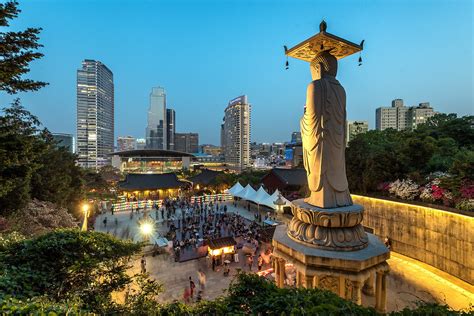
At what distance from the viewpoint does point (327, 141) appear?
7.62 m

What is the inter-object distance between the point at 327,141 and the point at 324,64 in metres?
2.82

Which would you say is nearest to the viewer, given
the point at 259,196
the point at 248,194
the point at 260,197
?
the point at 260,197

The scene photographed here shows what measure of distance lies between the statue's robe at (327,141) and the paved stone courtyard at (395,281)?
4.06 metres

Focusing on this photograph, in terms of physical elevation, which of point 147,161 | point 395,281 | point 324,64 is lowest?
point 395,281

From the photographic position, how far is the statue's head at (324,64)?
795 cm

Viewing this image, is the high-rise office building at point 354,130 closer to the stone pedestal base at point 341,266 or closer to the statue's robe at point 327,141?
the statue's robe at point 327,141

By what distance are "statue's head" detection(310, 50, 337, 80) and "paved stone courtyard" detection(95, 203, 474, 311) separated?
8.08m

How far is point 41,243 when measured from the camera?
15.3 feet

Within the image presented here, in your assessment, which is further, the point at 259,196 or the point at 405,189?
the point at 259,196

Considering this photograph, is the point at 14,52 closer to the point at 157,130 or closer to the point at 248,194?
the point at 248,194

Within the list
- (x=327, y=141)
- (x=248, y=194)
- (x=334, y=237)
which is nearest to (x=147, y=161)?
(x=248, y=194)

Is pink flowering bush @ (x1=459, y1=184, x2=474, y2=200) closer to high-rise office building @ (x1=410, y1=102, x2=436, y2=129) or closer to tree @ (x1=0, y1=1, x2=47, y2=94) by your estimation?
tree @ (x1=0, y1=1, x2=47, y2=94)

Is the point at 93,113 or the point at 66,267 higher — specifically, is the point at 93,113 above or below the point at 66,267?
above

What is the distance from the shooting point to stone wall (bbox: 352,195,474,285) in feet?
31.5
